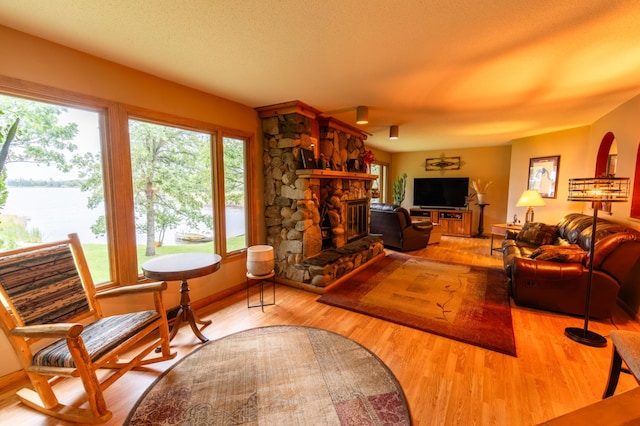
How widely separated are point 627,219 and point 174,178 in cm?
506

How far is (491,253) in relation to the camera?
17.4 ft

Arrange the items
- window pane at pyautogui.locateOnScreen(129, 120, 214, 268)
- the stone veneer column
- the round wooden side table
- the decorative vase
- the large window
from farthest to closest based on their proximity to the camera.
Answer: the large window → the stone veneer column → the decorative vase → window pane at pyautogui.locateOnScreen(129, 120, 214, 268) → the round wooden side table

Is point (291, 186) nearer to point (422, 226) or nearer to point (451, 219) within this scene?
point (422, 226)

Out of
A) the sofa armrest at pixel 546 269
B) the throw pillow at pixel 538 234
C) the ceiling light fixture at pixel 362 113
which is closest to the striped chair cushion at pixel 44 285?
the ceiling light fixture at pixel 362 113

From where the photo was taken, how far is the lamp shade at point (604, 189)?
2197 millimetres

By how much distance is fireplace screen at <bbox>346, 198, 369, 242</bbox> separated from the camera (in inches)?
180

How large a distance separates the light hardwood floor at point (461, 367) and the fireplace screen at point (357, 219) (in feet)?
6.00

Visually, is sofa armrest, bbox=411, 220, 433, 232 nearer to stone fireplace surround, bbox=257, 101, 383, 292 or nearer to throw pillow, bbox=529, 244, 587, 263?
stone fireplace surround, bbox=257, 101, 383, 292

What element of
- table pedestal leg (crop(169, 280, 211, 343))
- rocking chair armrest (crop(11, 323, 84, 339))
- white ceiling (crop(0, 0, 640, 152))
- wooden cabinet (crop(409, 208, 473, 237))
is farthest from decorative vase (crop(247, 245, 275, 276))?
wooden cabinet (crop(409, 208, 473, 237))

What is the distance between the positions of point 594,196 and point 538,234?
7.14ft

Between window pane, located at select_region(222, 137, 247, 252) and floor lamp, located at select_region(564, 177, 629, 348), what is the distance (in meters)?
3.51

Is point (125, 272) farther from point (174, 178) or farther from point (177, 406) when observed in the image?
point (177, 406)

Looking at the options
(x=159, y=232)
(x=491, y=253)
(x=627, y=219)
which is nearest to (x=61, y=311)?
(x=159, y=232)

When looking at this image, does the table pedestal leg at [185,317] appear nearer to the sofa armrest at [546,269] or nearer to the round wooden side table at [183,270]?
the round wooden side table at [183,270]
